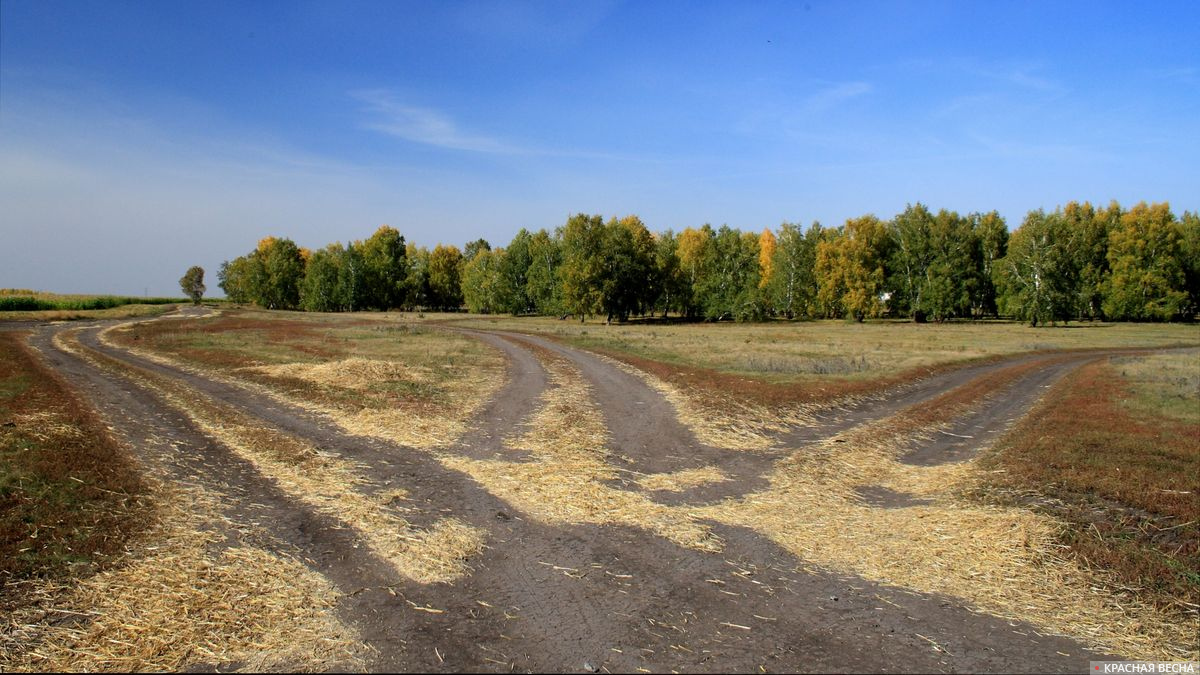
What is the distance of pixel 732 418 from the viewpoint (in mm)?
A: 18172

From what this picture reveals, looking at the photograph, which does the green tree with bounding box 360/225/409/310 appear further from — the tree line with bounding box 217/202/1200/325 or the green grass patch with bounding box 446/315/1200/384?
the green grass patch with bounding box 446/315/1200/384

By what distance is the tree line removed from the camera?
81312mm

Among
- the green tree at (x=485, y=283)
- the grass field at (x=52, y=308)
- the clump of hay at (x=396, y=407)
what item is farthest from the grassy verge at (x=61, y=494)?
the green tree at (x=485, y=283)

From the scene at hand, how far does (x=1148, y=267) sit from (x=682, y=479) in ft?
337

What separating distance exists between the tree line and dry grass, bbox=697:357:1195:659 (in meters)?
69.3

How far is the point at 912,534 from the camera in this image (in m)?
9.51

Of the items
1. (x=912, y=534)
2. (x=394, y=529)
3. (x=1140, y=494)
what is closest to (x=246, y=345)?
(x=394, y=529)

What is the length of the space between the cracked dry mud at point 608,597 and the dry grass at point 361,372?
3.06 meters

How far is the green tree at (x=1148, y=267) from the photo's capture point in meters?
80.6

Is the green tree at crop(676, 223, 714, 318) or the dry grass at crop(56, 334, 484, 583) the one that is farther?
the green tree at crop(676, 223, 714, 318)

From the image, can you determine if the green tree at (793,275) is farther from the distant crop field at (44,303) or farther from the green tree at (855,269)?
the distant crop field at (44,303)

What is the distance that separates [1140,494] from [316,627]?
13.7m

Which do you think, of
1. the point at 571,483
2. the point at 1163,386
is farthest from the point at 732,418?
the point at 1163,386

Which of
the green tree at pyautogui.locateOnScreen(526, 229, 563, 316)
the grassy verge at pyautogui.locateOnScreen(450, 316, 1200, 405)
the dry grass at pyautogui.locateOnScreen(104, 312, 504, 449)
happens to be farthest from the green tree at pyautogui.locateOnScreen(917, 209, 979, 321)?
the dry grass at pyautogui.locateOnScreen(104, 312, 504, 449)
